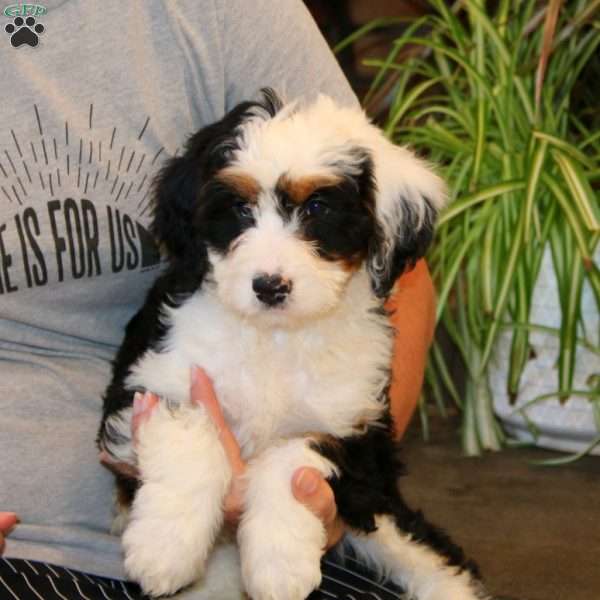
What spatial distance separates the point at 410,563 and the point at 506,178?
1.56 metres

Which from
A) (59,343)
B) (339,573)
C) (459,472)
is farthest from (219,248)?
(459,472)

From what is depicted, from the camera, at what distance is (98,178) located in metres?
1.89

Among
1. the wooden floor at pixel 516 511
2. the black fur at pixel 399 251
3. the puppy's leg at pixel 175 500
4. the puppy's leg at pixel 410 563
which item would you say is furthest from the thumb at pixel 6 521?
the wooden floor at pixel 516 511

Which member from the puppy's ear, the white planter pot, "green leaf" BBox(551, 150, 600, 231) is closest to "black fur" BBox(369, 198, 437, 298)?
the puppy's ear

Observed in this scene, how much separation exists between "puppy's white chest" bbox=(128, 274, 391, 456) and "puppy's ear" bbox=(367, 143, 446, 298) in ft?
0.41

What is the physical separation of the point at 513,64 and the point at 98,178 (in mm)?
1801

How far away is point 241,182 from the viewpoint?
5.43ft

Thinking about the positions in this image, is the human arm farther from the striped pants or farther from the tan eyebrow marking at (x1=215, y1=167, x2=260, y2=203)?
the tan eyebrow marking at (x1=215, y1=167, x2=260, y2=203)

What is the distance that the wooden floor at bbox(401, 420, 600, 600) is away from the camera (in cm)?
251

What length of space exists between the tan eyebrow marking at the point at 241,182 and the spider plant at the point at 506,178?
4.29 ft

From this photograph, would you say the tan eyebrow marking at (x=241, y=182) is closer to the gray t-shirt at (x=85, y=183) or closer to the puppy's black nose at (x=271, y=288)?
the puppy's black nose at (x=271, y=288)

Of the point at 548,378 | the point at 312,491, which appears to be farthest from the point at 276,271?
the point at 548,378

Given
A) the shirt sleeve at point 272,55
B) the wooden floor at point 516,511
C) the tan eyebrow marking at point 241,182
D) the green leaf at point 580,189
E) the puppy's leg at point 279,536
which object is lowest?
the wooden floor at point 516,511

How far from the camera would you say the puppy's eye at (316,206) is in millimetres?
1680
